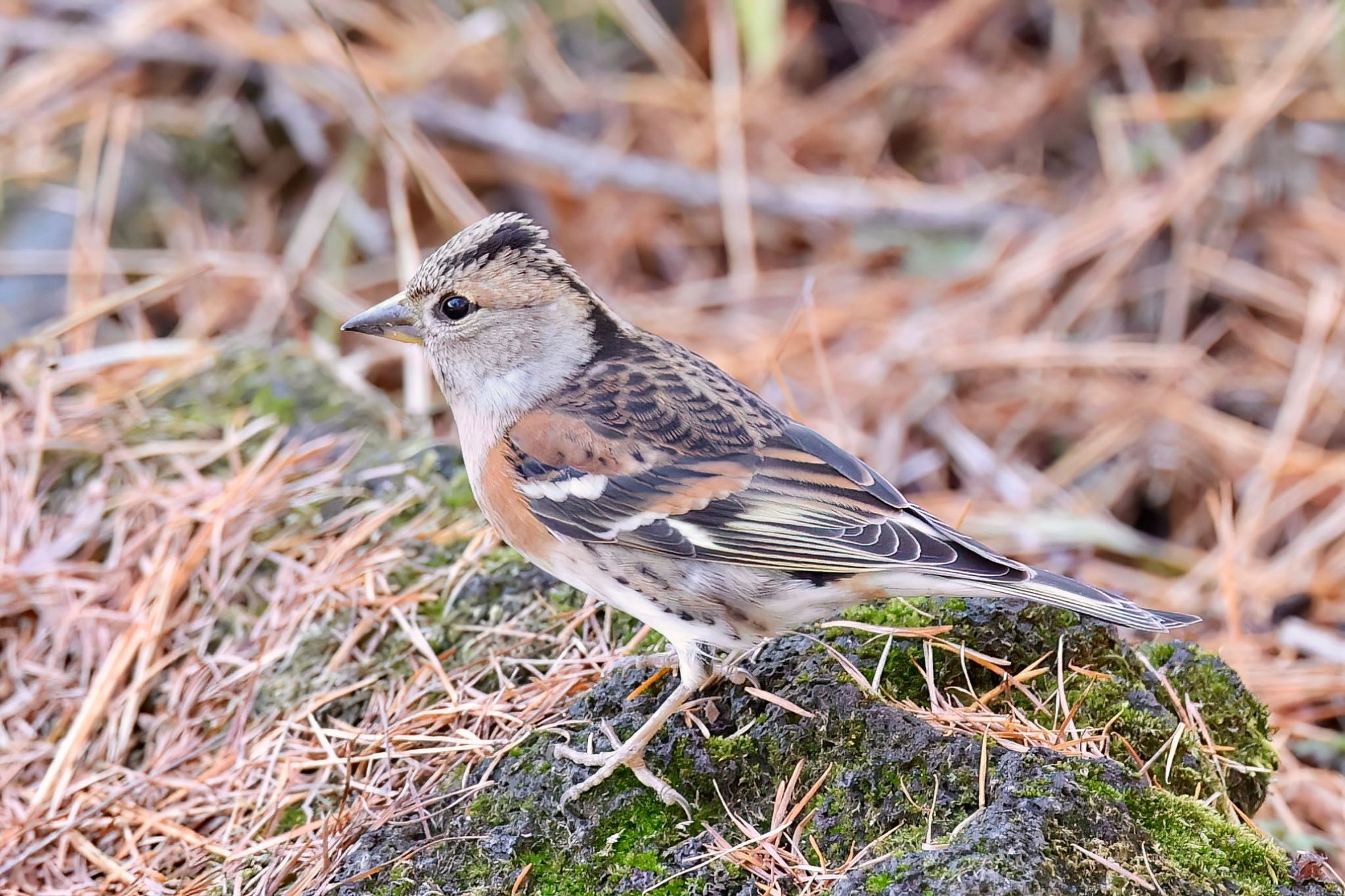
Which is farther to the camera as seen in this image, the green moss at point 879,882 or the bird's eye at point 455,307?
the bird's eye at point 455,307

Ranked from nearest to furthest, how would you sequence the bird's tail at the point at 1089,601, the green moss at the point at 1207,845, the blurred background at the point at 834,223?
the green moss at the point at 1207,845
the bird's tail at the point at 1089,601
the blurred background at the point at 834,223

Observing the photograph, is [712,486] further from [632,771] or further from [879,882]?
[879,882]

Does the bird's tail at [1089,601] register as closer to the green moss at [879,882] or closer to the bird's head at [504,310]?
the green moss at [879,882]

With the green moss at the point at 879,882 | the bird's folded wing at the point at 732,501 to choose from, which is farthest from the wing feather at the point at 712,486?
the green moss at the point at 879,882

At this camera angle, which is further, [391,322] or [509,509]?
[391,322]

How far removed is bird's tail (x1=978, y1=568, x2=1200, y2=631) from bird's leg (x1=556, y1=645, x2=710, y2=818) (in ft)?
2.32

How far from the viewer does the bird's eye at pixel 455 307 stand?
3770mm

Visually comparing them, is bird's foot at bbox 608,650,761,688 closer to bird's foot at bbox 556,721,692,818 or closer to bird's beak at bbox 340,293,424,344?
bird's foot at bbox 556,721,692,818

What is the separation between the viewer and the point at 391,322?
3852mm

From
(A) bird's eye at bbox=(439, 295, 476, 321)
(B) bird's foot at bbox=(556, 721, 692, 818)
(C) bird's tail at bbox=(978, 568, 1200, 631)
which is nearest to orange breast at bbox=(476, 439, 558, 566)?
(A) bird's eye at bbox=(439, 295, 476, 321)

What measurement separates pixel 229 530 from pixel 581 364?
4.42ft

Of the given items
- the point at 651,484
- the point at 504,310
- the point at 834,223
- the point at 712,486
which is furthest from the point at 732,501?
the point at 834,223

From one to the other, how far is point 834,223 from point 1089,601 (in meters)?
4.28

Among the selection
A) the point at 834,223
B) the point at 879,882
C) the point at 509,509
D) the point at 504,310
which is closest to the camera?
the point at 879,882
